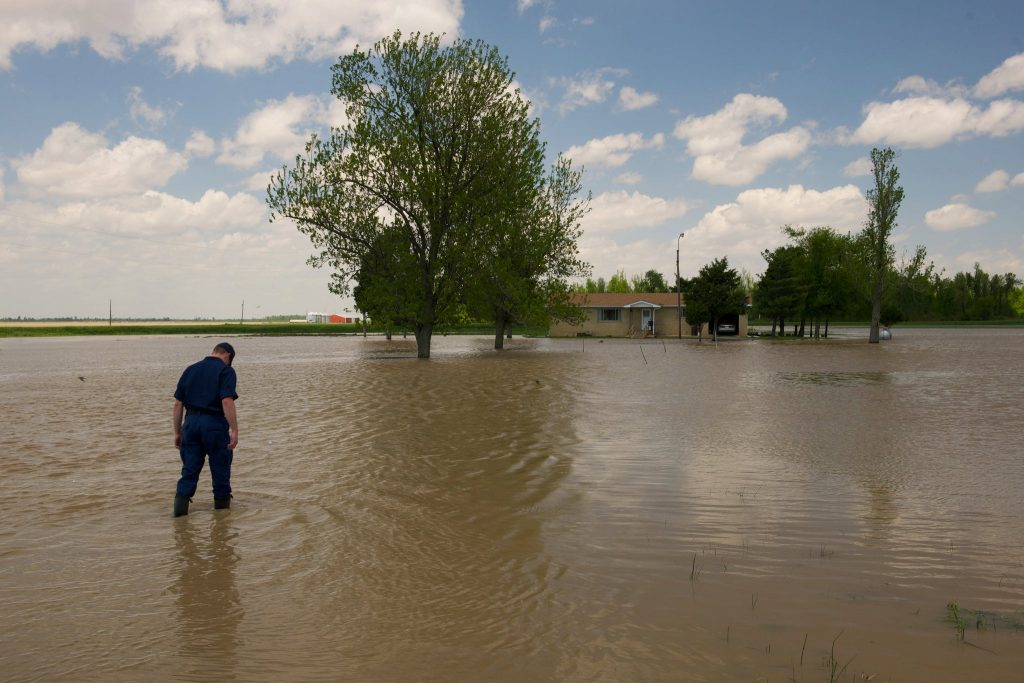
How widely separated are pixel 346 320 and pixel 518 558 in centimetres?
16774

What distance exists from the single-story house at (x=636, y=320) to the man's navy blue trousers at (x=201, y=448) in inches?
2893

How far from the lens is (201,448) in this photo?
782cm

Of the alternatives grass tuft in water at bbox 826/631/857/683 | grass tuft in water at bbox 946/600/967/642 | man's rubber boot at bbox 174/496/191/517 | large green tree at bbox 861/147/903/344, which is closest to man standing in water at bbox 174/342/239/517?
man's rubber boot at bbox 174/496/191/517

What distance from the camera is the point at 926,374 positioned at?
26438mm

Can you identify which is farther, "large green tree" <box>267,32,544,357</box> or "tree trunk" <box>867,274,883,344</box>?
"tree trunk" <box>867,274,883,344</box>

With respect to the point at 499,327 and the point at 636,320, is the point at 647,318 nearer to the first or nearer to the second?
the point at 636,320

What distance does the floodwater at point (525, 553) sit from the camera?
14.4 feet

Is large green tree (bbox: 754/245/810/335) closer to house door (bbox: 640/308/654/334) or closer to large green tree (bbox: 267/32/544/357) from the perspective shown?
house door (bbox: 640/308/654/334)

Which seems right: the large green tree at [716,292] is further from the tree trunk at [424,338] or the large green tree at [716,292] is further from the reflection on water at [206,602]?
Answer: the reflection on water at [206,602]

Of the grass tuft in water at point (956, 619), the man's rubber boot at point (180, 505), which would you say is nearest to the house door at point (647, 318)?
the man's rubber boot at point (180, 505)

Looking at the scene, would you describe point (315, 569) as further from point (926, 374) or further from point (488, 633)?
point (926, 374)

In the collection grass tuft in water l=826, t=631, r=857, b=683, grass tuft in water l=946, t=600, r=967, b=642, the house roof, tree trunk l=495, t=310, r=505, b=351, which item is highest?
the house roof

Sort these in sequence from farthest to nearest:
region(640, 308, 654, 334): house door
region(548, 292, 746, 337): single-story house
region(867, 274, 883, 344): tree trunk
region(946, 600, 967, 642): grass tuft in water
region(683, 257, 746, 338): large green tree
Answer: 1. region(640, 308, 654, 334): house door
2. region(548, 292, 746, 337): single-story house
3. region(683, 257, 746, 338): large green tree
4. region(867, 274, 883, 344): tree trunk
5. region(946, 600, 967, 642): grass tuft in water

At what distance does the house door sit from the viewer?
267ft
